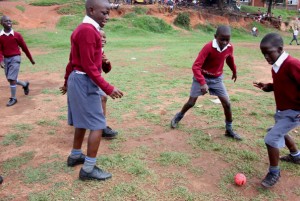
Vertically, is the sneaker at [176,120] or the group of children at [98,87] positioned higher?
the group of children at [98,87]

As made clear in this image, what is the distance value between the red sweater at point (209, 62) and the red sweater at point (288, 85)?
1.15 meters

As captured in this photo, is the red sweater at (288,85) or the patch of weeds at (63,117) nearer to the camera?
the red sweater at (288,85)

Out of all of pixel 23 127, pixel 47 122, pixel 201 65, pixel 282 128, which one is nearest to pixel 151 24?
pixel 47 122

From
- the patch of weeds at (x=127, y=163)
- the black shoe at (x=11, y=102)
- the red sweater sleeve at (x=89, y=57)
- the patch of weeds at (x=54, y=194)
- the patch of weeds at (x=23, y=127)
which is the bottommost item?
the black shoe at (x=11, y=102)

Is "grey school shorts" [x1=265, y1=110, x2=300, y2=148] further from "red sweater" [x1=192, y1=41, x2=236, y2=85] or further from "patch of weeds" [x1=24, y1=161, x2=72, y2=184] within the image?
"patch of weeds" [x1=24, y1=161, x2=72, y2=184]

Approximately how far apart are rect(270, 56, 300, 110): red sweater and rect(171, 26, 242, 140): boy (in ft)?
3.59

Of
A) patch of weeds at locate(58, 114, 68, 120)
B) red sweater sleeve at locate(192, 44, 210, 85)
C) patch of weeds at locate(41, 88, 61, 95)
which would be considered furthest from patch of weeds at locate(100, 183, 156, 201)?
patch of weeds at locate(41, 88, 61, 95)

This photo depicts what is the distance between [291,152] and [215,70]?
1.42 meters

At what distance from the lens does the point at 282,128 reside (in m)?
3.26

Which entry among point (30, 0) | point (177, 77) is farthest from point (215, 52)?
point (30, 0)

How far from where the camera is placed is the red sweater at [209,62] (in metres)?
4.29

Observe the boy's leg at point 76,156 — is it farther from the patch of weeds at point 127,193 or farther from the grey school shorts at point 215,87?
the grey school shorts at point 215,87

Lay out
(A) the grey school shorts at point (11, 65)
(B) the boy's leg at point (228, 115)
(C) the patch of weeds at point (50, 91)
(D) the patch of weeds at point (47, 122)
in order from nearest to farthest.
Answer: (B) the boy's leg at point (228, 115) < (D) the patch of weeds at point (47, 122) < (A) the grey school shorts at point (11, 65) < (C) the patch of weeds at point (50, 91)

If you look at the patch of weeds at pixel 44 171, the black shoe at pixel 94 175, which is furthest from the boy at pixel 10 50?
the black shoe at pixel 94 175
